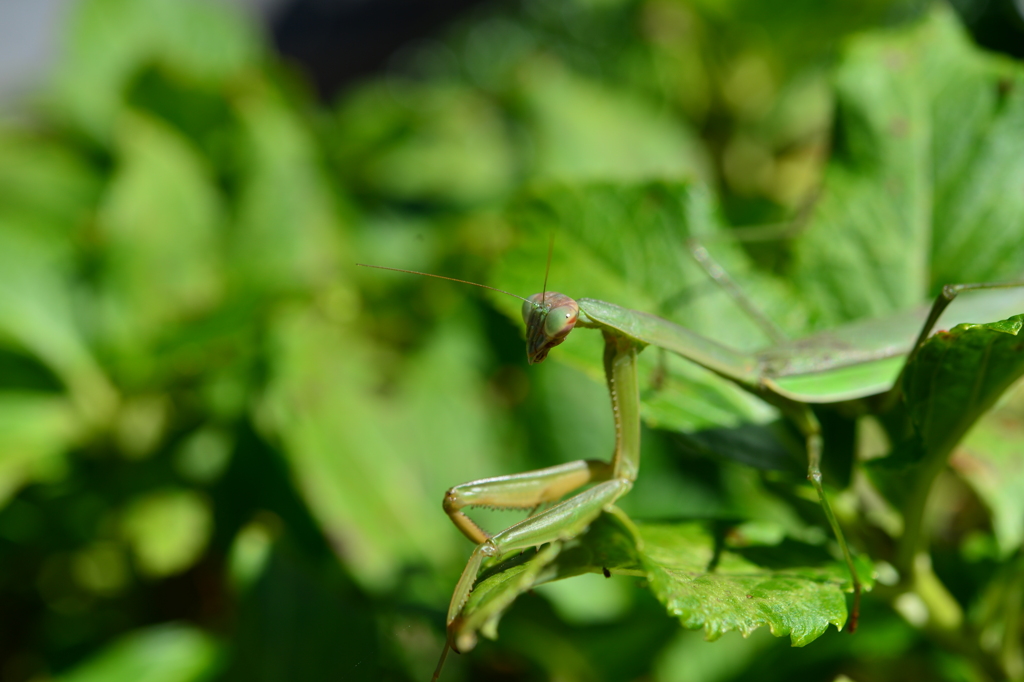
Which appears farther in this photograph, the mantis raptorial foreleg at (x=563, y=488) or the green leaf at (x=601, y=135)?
the green leaf at (x=601, y=135)

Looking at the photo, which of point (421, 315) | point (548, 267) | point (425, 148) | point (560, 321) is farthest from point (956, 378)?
point (425, 148)

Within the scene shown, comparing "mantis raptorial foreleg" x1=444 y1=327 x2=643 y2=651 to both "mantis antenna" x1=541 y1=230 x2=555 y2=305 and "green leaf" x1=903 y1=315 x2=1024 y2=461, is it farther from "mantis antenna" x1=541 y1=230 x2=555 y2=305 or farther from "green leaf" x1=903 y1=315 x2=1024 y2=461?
"green leaf" x1=903 y1=315 x2=1024 y2=461

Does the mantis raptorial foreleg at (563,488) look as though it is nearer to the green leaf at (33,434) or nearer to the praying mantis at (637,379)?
the praying mantis at (637,379)

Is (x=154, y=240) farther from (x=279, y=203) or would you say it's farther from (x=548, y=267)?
(x=548, y=267)

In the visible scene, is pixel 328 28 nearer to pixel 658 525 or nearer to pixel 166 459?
pixel 166 459

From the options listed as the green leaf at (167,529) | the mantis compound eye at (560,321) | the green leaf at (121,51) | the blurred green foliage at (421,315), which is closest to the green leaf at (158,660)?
the blurred green foliage at (421,315)

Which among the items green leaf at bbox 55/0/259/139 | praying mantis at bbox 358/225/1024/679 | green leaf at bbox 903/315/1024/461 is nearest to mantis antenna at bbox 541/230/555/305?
praying mantis at bbox 358/225/1024/679
